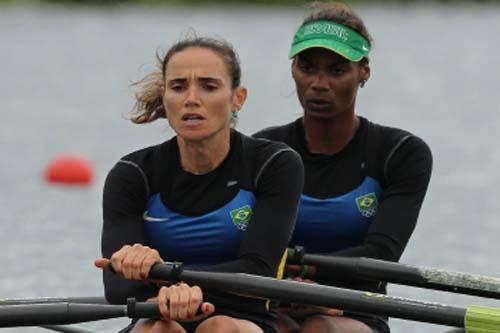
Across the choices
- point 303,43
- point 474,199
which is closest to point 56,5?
point 474,199

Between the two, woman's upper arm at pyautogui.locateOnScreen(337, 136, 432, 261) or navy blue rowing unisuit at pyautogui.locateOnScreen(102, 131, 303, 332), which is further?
woman's upper arm at pyautogui.locateOnScreen(337, 136, 432, 261)

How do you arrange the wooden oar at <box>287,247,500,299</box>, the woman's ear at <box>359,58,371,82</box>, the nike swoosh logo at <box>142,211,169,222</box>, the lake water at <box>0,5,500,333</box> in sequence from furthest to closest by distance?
the lake water at <box>0,5,500,333</box> → the woman's ear at <box>359,58,371,82</box> → the wooden oar at <box>287,247,500,299</box> → the nike swoosh logo at <box>142,211,169,222</box>

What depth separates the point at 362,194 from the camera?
6.37 m

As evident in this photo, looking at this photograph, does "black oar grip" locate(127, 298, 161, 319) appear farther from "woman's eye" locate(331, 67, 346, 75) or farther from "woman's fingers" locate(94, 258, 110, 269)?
"woman's eye" locate(331, 67, 346, 75)

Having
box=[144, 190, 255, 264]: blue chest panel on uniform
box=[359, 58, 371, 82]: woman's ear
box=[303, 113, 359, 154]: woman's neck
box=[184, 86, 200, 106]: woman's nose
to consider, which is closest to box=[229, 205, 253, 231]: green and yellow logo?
box=[144, 190, 255, 264]: blue chest panel on uniform

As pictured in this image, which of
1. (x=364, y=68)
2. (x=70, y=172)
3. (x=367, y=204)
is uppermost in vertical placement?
(x=364, y=68)

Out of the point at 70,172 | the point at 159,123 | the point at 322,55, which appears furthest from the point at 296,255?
the point at 159,123

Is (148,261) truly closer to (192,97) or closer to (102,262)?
(102,262)

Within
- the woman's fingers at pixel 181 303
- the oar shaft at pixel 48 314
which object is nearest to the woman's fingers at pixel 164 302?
the woman's fingers at pixel 181 303

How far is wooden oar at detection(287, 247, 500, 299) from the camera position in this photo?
6.07m

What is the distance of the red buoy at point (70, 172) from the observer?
14.8 meters

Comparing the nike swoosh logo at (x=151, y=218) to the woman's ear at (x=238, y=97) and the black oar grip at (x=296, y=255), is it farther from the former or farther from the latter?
the black oar grip at (x=296, y=255)

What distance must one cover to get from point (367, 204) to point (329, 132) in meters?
0.34

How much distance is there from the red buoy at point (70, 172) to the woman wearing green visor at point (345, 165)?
847 centimetres
